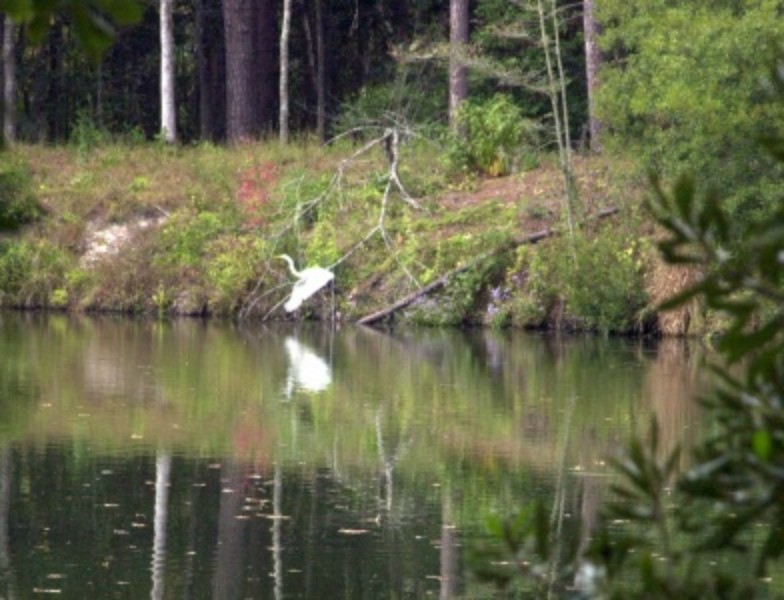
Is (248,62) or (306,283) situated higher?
(248,62)

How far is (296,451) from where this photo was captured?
14.8 metres

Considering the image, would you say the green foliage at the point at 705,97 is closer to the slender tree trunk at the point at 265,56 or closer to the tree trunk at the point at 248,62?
the tree trunk at the point at 248,62

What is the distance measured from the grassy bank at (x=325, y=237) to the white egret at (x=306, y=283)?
1.08 m

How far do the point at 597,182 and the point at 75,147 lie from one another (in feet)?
34.6

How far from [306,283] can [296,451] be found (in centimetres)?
1229

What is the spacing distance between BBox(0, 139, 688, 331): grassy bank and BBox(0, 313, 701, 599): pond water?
1840mm

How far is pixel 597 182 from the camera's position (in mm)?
28391

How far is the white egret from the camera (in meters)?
26.7

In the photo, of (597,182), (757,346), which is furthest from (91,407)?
(757,346)

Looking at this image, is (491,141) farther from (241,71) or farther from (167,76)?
(167,76)

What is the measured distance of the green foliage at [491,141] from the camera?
3023cm

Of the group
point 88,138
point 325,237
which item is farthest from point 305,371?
point 88,138

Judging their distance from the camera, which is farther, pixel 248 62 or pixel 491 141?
pixel 248 62

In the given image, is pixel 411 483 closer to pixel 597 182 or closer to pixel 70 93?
pixel 597 182
